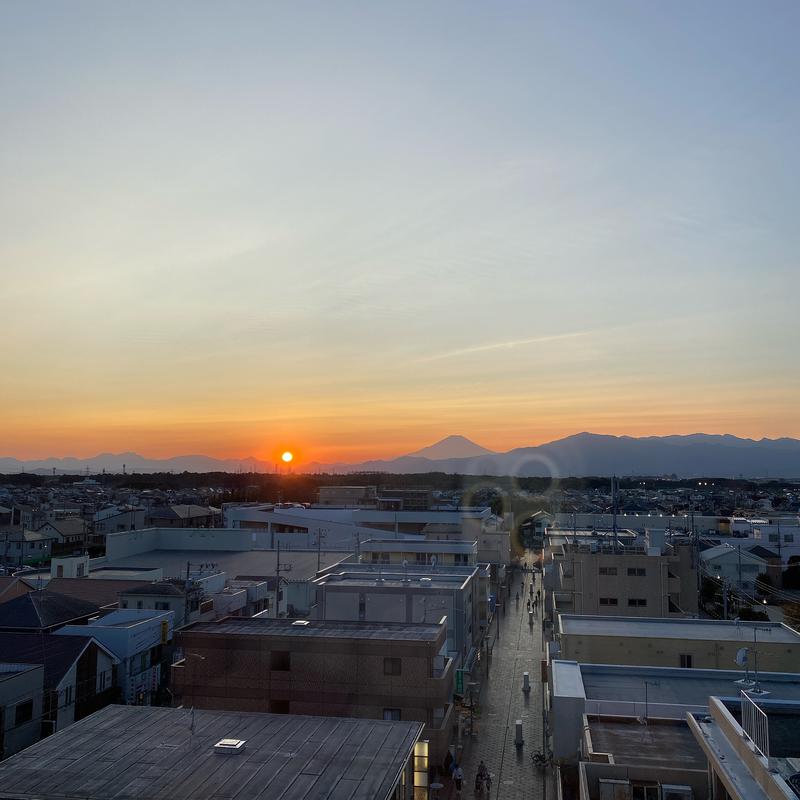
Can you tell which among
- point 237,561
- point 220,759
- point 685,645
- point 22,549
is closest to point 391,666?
point 220,759

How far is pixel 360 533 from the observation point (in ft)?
143

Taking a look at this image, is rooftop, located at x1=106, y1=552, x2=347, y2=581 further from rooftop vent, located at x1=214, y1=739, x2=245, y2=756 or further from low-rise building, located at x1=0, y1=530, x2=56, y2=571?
rooftop vent, located at x1=214, y1=739, x2=245, y2=756

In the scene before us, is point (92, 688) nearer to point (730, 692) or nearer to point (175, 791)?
point (175, 791)

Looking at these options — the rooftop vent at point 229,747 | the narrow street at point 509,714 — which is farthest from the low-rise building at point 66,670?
the rooftop vent at point 229,747

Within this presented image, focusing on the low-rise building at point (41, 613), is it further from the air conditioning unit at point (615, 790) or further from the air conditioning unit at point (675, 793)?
the air conditioning unit at point (675, 793)

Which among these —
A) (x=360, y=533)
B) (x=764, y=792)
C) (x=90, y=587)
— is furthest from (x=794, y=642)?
(x=360, y=533)

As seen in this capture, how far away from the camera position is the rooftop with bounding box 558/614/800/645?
18656 millimetres

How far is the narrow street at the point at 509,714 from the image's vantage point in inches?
619

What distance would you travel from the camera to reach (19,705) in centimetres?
1602

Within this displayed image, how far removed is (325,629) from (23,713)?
6912 millimetres

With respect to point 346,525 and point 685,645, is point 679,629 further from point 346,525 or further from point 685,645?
point 346,525

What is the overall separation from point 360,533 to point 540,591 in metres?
11.3

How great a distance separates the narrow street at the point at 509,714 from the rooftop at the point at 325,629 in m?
3.29

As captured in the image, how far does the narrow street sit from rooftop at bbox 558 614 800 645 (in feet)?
8.62
